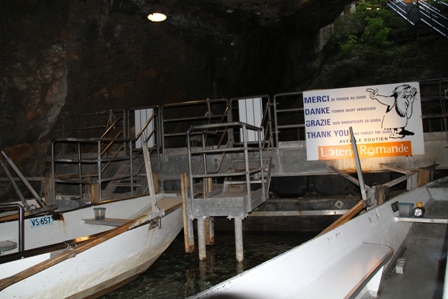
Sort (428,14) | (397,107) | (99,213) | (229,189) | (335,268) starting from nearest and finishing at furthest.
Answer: (335,268) → (99,213) → (397,107) → (229,189) → (428,14)

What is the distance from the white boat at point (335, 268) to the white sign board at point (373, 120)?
387 cm

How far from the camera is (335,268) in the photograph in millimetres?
3074

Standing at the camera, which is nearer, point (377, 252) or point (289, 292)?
point (289, 292)

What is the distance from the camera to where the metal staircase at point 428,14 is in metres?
17.5

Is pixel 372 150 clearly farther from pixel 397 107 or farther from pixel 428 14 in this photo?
pixel 428 14

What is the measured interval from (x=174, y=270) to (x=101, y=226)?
5.46ft

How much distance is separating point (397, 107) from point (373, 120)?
2.00 feet

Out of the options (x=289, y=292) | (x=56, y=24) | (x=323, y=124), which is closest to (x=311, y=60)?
(x=323, y=124)

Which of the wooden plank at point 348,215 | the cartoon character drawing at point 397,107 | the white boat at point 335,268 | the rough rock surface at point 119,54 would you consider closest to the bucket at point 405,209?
the white boat at point 335,268

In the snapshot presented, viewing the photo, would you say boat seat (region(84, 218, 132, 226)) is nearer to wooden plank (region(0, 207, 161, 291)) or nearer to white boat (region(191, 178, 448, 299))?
wooden plank (region(0, 207, 161, 291))

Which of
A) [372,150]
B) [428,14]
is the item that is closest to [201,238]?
[372,150]

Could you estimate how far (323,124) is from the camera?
809 centimetres

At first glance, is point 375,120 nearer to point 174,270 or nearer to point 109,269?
point 174,270

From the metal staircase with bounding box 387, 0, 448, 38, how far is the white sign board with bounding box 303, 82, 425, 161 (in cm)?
1171
